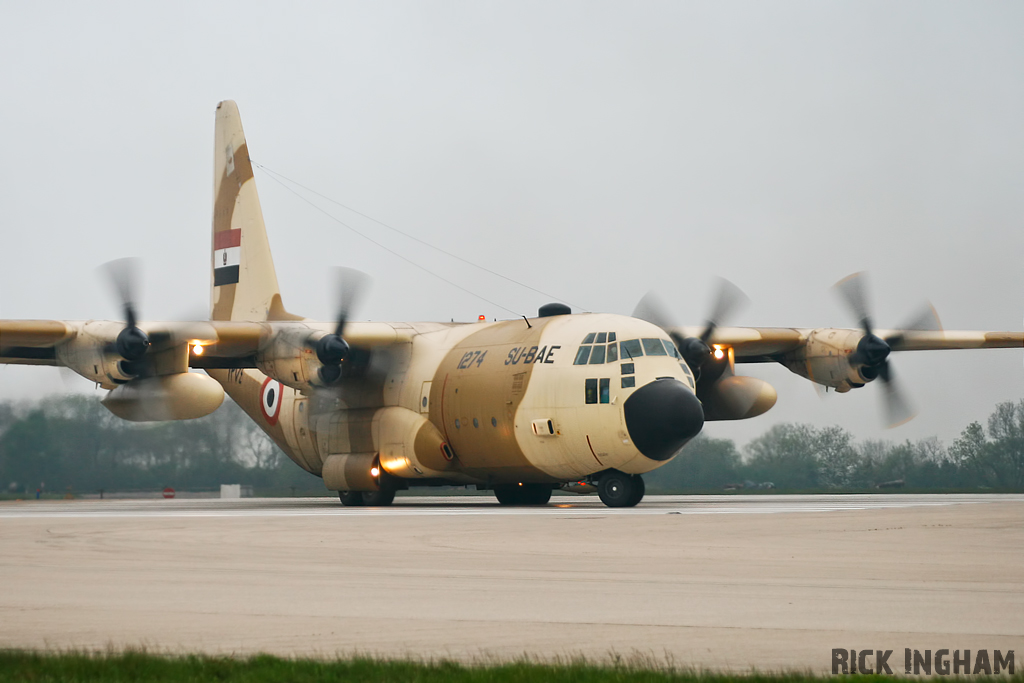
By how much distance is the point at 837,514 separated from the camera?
16562mm

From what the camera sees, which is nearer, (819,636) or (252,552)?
(819,636)

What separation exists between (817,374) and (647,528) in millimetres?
15058

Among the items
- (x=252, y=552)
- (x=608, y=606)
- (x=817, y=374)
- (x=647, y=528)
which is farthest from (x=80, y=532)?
(x=817, y=374)

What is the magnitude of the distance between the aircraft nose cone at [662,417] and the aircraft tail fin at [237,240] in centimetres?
1209

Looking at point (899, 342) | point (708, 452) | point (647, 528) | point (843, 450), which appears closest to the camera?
point (647, 528)

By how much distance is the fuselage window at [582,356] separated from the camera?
2125 centimetres

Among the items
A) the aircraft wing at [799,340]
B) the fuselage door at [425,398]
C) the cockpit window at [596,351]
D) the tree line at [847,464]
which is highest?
the cockpit window at [596,351]

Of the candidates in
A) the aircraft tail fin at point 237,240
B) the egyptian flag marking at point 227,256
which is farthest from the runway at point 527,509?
the egyptian flag marking at point 227,256

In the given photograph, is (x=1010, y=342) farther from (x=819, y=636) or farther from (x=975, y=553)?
(x=819, y=636)

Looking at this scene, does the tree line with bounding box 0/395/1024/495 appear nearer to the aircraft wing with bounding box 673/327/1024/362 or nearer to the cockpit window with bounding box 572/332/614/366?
the aircraft wing with bounding box 673/327/1024/362

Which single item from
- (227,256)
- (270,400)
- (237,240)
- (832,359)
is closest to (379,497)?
(270,400)

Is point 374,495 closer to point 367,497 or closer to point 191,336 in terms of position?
point 367,497

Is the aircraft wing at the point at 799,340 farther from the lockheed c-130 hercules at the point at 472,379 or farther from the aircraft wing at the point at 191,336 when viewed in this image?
the aircraft wing at the point at 191,336

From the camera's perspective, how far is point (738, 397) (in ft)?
86.0
